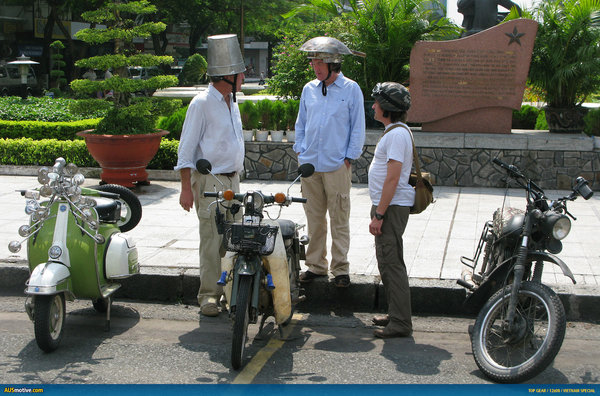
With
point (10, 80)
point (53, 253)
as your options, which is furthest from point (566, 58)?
point (10, 80)

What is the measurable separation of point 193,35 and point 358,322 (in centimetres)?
3965

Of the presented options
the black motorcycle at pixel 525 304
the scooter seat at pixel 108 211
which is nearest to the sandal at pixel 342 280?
the black motorcycle at pixel 525 304

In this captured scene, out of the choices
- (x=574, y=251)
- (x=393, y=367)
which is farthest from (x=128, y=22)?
(x=393, y=367)

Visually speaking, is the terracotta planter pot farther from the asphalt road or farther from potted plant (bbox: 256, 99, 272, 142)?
the asphalt road

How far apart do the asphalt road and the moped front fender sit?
1.38 feet

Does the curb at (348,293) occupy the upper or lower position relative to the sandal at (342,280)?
lower

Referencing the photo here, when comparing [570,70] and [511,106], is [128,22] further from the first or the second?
[570,70]

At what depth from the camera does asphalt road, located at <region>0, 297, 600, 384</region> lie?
4207mm

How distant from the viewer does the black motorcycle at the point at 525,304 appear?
13.0ft

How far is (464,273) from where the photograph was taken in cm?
517

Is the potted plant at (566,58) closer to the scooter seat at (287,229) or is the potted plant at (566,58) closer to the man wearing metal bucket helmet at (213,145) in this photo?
the man wearing metal bucket helmet at (213,145)

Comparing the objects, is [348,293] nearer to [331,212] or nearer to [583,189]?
[331,212]

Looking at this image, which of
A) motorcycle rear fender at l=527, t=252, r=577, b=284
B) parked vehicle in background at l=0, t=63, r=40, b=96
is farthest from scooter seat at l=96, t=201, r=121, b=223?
parked vehicle in background at l=0, t=63, r=40, b=96

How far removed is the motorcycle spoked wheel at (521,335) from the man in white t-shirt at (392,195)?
71 centimetres
